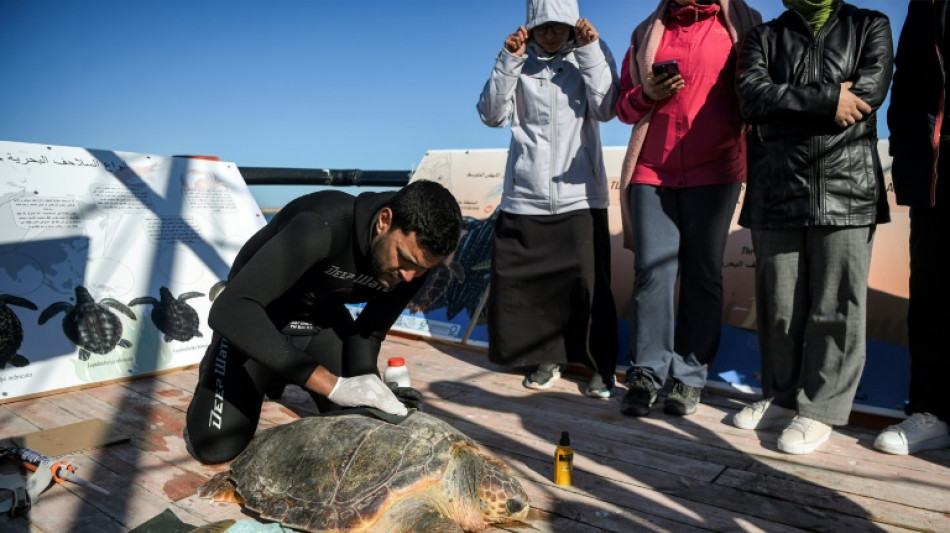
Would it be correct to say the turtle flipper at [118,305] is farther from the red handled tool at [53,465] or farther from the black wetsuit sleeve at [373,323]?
the black wetsuit sleeve at [373,323]

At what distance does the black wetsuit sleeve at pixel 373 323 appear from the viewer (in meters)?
2.96

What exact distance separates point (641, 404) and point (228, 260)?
10.0 feet

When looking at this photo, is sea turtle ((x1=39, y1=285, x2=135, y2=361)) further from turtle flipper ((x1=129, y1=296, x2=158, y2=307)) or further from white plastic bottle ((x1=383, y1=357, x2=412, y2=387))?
white plastic bottle ((x1=383, y1=357, x2=412, y2=387))

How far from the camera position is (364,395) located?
94.9 inches

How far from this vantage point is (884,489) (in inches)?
97.6

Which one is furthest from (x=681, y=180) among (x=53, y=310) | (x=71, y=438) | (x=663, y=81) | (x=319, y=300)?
(x=53, y=310)

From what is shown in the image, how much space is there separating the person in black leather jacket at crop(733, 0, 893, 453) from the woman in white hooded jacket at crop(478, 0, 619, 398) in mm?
909

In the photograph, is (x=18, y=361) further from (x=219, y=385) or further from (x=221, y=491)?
(x=221, y=491)

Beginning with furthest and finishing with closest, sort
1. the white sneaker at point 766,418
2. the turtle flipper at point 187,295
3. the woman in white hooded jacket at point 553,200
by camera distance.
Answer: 1. the turtle flipper at point 187,295
2. the woman in white hooded jacket at point 553,200
3. the white sneaker at point 766,418

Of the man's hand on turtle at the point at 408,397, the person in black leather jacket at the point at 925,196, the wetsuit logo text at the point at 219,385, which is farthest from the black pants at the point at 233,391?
the person in black leather jacket at the point at 925,196

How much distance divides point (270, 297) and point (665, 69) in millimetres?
2069

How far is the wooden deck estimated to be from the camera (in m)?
2.24

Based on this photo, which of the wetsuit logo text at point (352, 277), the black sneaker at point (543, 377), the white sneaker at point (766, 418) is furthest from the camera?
the black sneaker at point (543, 377)

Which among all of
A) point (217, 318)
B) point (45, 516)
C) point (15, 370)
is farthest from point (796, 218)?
point (15, 370)
